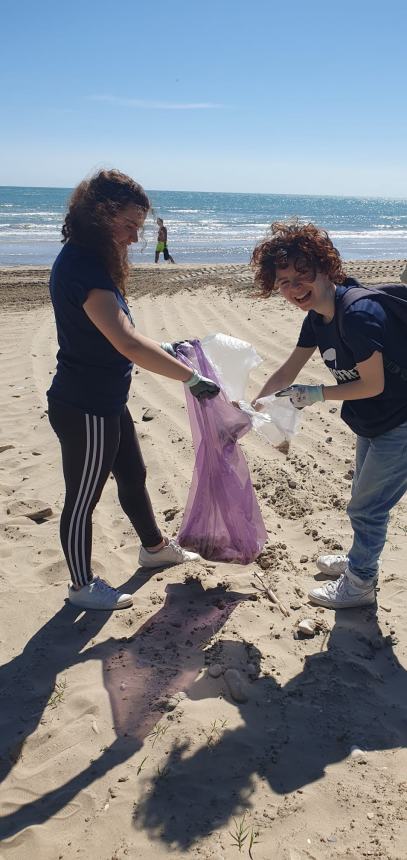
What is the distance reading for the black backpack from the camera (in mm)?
2449

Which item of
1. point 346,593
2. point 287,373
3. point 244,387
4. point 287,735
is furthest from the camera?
point 244,387

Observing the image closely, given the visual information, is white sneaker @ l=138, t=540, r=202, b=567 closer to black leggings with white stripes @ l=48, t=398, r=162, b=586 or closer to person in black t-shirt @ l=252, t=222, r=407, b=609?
black leggings with white stripes @ l=48, t=398, r=162, b=586

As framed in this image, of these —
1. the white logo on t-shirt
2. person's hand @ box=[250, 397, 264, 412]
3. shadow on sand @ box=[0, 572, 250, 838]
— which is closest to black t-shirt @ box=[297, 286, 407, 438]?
the white logo on t-shirt

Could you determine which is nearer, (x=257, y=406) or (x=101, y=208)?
(x=101, y=208)

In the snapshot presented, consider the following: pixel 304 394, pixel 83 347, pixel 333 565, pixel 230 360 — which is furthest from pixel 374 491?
pixel 83 347

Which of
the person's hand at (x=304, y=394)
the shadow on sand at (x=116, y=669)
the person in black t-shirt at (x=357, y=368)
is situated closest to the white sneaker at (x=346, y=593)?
the person in black t-shirt at (x=357, y=368)

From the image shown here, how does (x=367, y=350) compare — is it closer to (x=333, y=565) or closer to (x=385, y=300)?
(x=385, y=300)

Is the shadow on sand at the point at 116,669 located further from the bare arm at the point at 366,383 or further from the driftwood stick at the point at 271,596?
the bare arm at the point at 366,383

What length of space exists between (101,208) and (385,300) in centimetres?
110

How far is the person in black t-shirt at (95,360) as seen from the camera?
2.46 meters

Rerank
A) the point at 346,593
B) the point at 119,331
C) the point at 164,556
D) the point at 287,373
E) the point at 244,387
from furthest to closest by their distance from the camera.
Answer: the point at 164,556, the point at 244,387, the point at 287,373, the point at 346,593, the point at 119,331

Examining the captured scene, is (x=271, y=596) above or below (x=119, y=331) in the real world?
below

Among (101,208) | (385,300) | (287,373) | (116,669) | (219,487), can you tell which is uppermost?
(101,208)

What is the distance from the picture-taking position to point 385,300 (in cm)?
247
